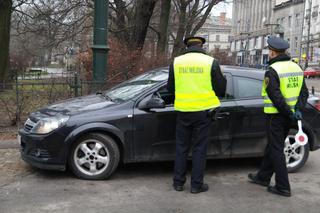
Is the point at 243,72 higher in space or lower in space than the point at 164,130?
higher

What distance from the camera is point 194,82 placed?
4.88 meters

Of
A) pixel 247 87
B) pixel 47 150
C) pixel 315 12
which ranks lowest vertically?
pixel 47 150

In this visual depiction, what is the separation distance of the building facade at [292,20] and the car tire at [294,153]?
65874 millimetres

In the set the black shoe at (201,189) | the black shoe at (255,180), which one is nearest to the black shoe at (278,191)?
the black shoe at (255,180)

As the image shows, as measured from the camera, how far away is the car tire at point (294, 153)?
5.96m

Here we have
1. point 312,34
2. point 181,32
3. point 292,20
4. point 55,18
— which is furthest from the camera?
point 292,20

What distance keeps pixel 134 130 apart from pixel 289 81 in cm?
201

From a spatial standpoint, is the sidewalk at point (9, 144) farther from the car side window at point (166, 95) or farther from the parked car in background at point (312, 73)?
the parked car in background at point (312, 73)

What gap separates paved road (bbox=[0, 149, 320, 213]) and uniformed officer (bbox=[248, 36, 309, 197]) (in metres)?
0.34

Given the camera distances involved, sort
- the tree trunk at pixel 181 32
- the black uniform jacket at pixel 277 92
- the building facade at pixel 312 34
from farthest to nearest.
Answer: the building facade at pixel 312 34 → the tree trunk at pixel 181 32 → the black uniform jacket at pixel 277 92

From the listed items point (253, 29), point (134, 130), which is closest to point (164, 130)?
point (134, 130)

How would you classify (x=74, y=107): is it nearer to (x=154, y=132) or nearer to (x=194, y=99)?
(x=154, y=132)

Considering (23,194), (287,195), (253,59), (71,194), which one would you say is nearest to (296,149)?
(287,195)

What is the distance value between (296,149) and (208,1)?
20.7 meters
